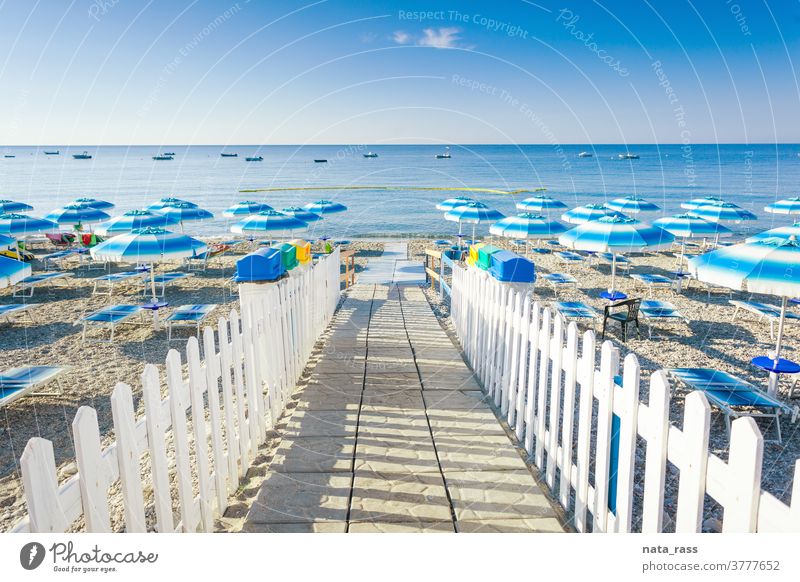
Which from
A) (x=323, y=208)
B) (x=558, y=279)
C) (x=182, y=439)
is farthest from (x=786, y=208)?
(x=182, y=439)

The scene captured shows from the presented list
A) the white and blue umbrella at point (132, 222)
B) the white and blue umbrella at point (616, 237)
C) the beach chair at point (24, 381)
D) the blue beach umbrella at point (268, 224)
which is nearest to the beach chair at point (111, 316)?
the beach chair at point (24, 381)

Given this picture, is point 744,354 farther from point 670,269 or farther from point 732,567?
point 670,269

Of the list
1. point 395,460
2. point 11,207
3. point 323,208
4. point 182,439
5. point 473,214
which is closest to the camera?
point 182,439

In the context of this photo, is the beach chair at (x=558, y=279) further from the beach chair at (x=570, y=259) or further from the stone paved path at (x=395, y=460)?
the stone paved path at (x=395, y=460)

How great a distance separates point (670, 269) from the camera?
17.6 m

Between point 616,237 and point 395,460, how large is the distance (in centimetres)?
856

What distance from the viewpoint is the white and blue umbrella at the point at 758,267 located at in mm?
5281

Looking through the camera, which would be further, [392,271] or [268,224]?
[392,271]

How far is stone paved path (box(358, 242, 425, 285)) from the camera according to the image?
48.5 ft

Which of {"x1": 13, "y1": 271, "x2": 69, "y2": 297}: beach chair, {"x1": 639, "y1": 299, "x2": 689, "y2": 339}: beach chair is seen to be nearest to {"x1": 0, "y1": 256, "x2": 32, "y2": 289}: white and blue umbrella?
{"x1": 13, "y1": 271, "x2": 69, "y2": 297}: beach chair

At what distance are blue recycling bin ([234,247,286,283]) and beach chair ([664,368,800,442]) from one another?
16.7 feet

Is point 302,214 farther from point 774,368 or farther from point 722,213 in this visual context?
point 774,368

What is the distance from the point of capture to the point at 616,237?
1074 centimetres

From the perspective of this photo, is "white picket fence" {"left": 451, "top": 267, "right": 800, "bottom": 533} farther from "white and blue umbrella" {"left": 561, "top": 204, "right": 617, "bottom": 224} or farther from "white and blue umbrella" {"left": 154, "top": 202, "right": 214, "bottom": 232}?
"white and blue umbrella" {"left": 154, "top": 202, "right": 214, "bottom": 232}
